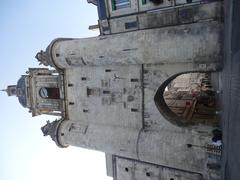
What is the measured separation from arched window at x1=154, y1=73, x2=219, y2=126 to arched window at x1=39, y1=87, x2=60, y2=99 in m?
10.1

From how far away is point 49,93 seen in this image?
28.1m

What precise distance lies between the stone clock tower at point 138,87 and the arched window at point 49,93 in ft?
0.30

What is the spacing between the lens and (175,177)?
21641mm

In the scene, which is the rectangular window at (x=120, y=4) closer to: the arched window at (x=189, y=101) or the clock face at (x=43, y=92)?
the arched window at (x=189, y=101)

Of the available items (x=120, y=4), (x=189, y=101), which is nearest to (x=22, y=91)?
(x=120, y=4)

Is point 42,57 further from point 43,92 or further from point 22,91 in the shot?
point 22,91

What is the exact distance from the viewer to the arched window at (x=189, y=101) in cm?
2161

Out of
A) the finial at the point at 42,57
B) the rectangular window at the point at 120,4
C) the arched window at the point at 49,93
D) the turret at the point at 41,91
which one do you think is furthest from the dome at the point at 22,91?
the rectangular window at the point at 120,4

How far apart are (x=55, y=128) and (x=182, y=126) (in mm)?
11679

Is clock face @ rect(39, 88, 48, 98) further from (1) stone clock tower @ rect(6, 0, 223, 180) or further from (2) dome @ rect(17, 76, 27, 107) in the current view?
(2) dome @ rect(17, 76, 27, 107)

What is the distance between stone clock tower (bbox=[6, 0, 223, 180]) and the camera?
18828 millimetres

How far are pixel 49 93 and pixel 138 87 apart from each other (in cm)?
997

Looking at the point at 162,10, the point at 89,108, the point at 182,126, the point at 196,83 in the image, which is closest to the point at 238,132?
the point at 182,126

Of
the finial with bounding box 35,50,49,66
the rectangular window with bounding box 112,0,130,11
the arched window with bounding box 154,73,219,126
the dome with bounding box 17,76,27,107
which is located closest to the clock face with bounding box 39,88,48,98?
the dome with bounding box 17,76,27,107
